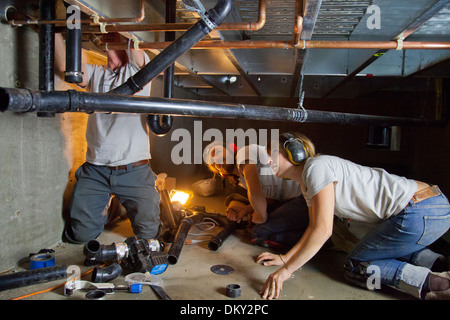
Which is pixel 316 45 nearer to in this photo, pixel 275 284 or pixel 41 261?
pixel 275 284

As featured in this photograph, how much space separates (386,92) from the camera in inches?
178

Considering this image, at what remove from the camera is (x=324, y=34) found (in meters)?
2.46

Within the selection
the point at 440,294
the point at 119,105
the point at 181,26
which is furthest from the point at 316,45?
the point at 440,294

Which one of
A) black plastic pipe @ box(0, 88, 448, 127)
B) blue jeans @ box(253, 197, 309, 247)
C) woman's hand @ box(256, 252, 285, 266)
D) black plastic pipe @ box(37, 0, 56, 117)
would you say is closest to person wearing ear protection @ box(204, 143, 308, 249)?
blue jeans @ box(253, 197, 309, 247)

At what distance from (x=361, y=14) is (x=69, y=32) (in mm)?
1714

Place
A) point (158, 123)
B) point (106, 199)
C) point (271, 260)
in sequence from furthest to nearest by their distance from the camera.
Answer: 1. point (106, 199)
2. point (158, 123)
3. point (271, 260)

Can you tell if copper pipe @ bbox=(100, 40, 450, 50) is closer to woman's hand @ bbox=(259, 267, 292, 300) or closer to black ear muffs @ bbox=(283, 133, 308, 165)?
black ear muffs @ bbox=(283, 133, 308, 165)

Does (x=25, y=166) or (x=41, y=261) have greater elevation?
(x=25, y=166)

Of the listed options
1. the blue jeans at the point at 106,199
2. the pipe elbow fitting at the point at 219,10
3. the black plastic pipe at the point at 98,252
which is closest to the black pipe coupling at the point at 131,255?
the black plastic pipe at the point at 98,252

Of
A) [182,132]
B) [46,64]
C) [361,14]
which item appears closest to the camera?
[46,64]

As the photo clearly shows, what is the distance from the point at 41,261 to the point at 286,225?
150cm

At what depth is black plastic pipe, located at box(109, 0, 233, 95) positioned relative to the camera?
138 centimetres
